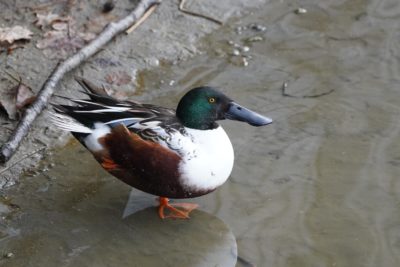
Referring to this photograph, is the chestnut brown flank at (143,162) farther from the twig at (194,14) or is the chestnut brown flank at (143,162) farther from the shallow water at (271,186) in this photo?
the twig at (194,14)

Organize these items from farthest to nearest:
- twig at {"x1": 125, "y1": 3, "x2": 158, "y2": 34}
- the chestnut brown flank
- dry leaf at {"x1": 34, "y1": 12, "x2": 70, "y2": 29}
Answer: twig at {"x1": 125, "y1": 3, "x2": 158, "y2": 34} → dry leaf at {"x1": 34, "y1": 12, "x2": 70, "y2": 29} → the chestnut brown flank

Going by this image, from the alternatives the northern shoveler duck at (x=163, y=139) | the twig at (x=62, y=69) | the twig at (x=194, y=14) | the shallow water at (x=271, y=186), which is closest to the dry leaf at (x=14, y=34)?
the twig at (x=62, y=69)

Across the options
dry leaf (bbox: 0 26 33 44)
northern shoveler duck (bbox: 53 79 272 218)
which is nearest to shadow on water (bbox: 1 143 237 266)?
northern shoveler duck (bbox: 53 79 272 218)

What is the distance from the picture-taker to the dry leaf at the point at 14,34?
5.51 metres

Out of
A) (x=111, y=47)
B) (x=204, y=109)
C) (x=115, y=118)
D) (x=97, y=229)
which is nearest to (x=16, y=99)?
(x=111, y=47)

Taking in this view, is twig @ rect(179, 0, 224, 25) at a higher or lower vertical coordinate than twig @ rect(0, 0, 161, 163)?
lower

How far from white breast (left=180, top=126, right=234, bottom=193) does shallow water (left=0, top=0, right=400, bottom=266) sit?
32 cm

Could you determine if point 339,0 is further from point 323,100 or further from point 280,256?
point 280,256

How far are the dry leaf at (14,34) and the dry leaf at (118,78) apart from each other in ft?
2.30

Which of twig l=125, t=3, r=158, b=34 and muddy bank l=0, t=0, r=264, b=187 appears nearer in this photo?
muddy bank l=0, t=0, r=264, b=187

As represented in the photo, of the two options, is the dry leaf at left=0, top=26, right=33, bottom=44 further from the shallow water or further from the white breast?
the white breast

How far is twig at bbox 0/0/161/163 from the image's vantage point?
4613mm

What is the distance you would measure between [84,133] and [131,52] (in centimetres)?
161

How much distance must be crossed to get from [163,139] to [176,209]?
0.52m
